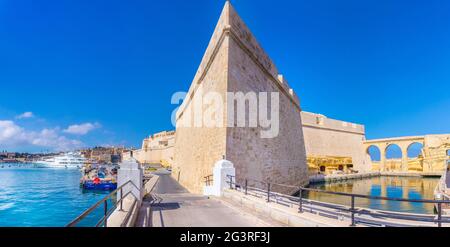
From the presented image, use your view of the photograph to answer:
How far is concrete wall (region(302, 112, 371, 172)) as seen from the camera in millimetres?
40344

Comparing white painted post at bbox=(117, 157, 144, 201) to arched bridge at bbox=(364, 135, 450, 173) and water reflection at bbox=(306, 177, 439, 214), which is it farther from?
arched bridge at bbox=(364, 135, 450, 173)

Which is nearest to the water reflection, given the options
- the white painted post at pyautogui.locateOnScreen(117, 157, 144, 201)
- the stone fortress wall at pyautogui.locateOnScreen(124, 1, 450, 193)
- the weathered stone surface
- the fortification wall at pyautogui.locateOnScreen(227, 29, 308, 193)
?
the stone fortress wall at pyautogui.locateOnScreen(124, 1, 450, 193)

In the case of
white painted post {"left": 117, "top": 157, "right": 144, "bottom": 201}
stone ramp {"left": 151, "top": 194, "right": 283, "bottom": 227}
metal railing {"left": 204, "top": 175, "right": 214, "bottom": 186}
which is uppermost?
white painted post {"left": 117, "top": 157, "right": 144, "bottom": 201}

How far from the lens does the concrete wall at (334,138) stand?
132 ft

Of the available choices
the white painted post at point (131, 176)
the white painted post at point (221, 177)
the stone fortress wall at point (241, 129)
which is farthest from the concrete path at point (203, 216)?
the stone fortress wall at point (241, 129)

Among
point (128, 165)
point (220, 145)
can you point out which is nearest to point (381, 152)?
point (220, 145)

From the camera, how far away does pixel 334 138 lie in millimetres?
44906

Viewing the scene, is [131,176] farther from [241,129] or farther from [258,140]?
[258,140]

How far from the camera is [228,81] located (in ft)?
33.8

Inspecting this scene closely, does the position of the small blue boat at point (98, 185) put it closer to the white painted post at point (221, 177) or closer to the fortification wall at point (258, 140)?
the fortification wall at point (258, 140)

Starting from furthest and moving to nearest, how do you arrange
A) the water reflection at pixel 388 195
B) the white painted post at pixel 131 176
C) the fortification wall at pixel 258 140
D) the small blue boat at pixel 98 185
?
1. the small blue boat at pixel 98 185
2. the water reflection at pixel 388 195
3. the fortification wall at pixel 258 140
4. the white painted post at pixel 131 176

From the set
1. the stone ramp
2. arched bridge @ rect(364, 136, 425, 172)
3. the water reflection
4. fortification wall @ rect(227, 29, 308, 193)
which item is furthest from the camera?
arched bridge @ rect(364, 136, 425, 172)
